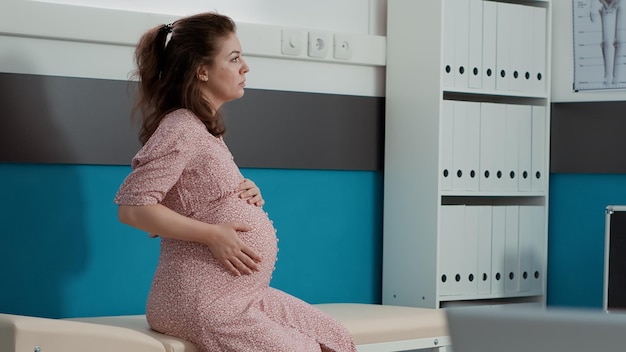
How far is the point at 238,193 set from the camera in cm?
272

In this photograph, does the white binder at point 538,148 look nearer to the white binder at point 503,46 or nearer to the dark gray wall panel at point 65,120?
the white binder at point 503,46

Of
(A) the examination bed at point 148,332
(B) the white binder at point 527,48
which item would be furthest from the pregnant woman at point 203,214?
(B) the white binder at point 527,48

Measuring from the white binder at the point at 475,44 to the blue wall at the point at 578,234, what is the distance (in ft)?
1.89

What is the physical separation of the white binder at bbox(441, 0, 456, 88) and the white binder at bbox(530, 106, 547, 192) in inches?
17.6

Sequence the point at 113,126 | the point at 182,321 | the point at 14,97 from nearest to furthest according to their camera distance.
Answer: the point at 182,321, the point at 14,97, the point at 113,126

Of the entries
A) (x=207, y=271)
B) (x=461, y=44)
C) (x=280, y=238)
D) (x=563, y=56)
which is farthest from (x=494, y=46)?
(x=207, y=271)

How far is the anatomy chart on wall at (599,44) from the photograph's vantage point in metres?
3.93


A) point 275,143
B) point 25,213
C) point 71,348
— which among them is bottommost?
point 71,348

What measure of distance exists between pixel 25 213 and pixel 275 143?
3.14ft

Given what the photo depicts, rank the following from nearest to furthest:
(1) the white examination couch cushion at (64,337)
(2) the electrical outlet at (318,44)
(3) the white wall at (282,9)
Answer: (1) the white examination couch cushion at (64,337) < (3) the white wall at (282,9) < (2) the electrical outlet at (318,44)

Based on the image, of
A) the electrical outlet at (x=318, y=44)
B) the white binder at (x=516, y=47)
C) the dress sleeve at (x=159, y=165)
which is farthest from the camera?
the white binder at (x=516, y=47)

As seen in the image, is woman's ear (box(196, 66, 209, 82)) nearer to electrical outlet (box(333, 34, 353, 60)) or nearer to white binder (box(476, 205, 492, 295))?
electrical outlet (box(333, 34, 353, 60))

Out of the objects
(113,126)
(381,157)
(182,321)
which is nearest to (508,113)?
(381,157)

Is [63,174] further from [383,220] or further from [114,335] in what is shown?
[383,220]
